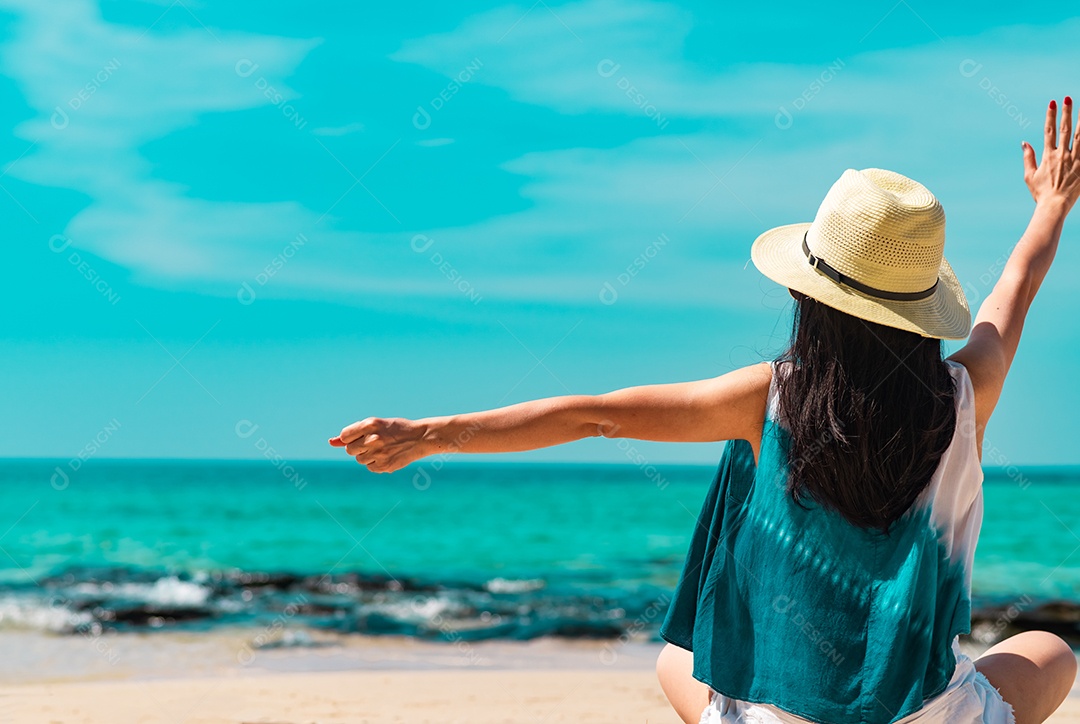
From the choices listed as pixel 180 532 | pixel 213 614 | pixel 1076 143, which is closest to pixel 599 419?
pixel 1076 143

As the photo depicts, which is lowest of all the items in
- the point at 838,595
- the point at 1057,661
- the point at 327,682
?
the point at 327,682

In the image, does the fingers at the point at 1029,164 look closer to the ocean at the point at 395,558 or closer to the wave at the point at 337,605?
the ocean at the point at 395,558

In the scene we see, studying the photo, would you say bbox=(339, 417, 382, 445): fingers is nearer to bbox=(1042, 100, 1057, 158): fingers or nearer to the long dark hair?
the long dark hair

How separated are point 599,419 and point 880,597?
65 centimetres

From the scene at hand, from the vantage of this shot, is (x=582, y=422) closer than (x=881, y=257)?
Yes

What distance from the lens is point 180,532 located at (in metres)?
20.7

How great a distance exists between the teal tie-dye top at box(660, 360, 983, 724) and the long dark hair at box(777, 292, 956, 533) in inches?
1.2

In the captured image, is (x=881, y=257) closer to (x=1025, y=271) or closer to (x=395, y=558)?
(x=1025, y=271)

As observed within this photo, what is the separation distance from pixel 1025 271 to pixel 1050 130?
0.52m

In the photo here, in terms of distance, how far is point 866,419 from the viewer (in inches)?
73.4

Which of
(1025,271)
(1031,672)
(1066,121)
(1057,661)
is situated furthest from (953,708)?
(1066,121)

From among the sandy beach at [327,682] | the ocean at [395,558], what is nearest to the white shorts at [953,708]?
the ocean at [395,558]

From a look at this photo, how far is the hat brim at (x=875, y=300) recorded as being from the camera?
190cm

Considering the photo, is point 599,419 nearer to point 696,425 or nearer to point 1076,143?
point 696,425
